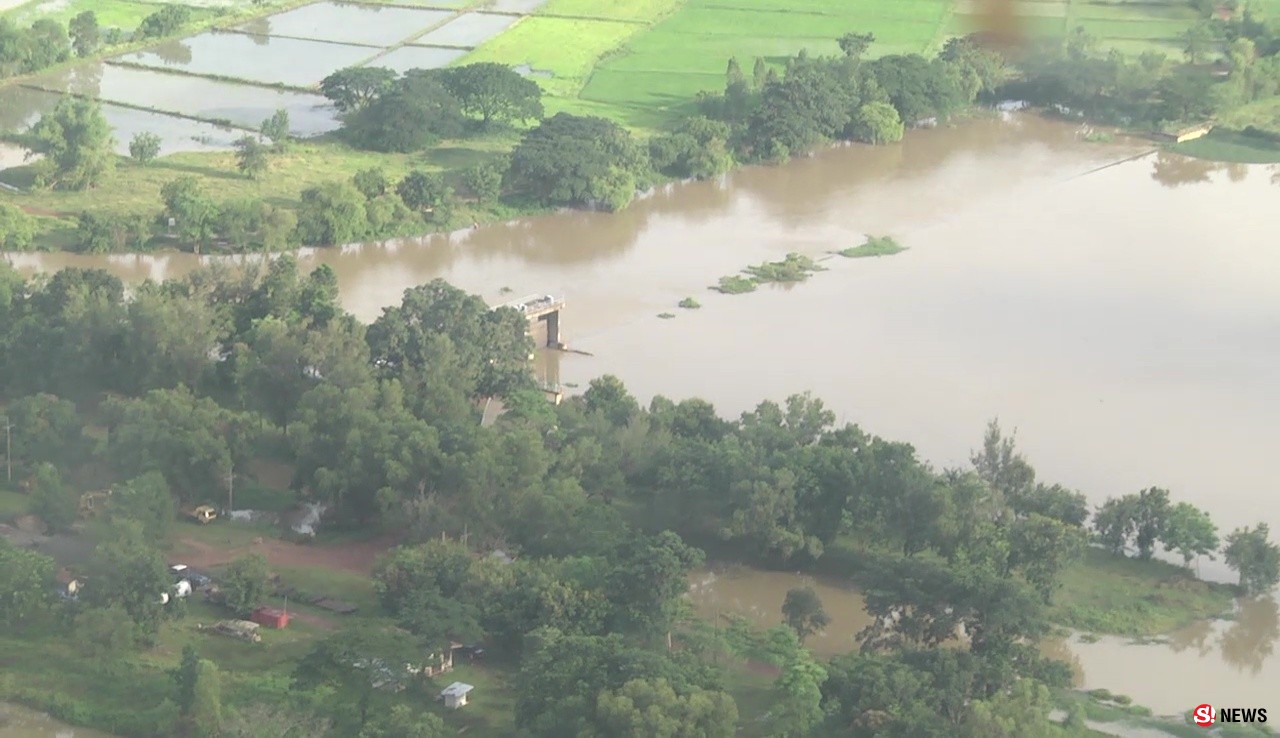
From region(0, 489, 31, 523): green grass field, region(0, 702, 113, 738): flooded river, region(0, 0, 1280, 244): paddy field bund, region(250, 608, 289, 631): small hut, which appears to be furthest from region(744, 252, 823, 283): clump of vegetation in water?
region(0, 702, 113, 738): flooded river

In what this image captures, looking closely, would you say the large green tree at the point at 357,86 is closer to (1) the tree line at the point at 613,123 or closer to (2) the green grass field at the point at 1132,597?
(1) the tree line at the point at 613,123

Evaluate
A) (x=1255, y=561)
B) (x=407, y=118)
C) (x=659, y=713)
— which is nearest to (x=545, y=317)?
(x=407, y=118)

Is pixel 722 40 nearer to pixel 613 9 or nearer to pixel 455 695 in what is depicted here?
pixel 613 9

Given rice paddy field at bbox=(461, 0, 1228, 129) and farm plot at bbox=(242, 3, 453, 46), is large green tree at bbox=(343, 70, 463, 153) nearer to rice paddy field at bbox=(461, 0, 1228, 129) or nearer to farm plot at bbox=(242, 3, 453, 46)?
rice paddy field at bbox=(461, 0, 1228, 129)

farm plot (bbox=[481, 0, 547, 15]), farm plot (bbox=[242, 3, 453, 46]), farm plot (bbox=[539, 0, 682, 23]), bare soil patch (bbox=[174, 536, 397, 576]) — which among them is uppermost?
farm plot (bbox=[539, 0, 682, 23])

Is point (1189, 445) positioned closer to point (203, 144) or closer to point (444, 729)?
point (444, 729)

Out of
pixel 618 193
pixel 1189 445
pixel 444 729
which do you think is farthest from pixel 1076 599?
pixel 618 193
